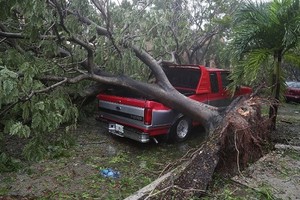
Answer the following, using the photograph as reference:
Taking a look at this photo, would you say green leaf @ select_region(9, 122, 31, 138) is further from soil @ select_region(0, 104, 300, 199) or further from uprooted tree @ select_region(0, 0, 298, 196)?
soil @ select_region(0, 104, 300, 199)

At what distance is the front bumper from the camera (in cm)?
557

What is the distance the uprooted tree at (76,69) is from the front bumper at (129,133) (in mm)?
916

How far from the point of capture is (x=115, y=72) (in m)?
6.43

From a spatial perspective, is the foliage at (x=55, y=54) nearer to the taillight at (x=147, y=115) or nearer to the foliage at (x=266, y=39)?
the taillight at (x=147, y=115)

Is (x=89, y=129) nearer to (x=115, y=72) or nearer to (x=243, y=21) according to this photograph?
(x=115, y=72)

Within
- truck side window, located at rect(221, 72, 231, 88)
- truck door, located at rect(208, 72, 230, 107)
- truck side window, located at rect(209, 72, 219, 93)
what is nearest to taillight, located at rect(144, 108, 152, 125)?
truck door, located at rect(208, 72, 230, 107)

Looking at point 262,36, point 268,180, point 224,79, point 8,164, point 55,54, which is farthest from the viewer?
point 224,79

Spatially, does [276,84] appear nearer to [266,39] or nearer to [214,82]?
[266,39]

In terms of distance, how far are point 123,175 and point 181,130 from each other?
7.26 ft

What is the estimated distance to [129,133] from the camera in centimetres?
582

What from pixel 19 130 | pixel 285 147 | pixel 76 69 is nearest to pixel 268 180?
pixel 285 147

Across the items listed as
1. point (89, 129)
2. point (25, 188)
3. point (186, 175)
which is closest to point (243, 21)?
point (186, 175)

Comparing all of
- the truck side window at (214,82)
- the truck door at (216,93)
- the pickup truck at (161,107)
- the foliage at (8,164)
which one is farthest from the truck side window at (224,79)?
the foliage at (8,164)

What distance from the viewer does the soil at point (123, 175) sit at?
13.0 feet
